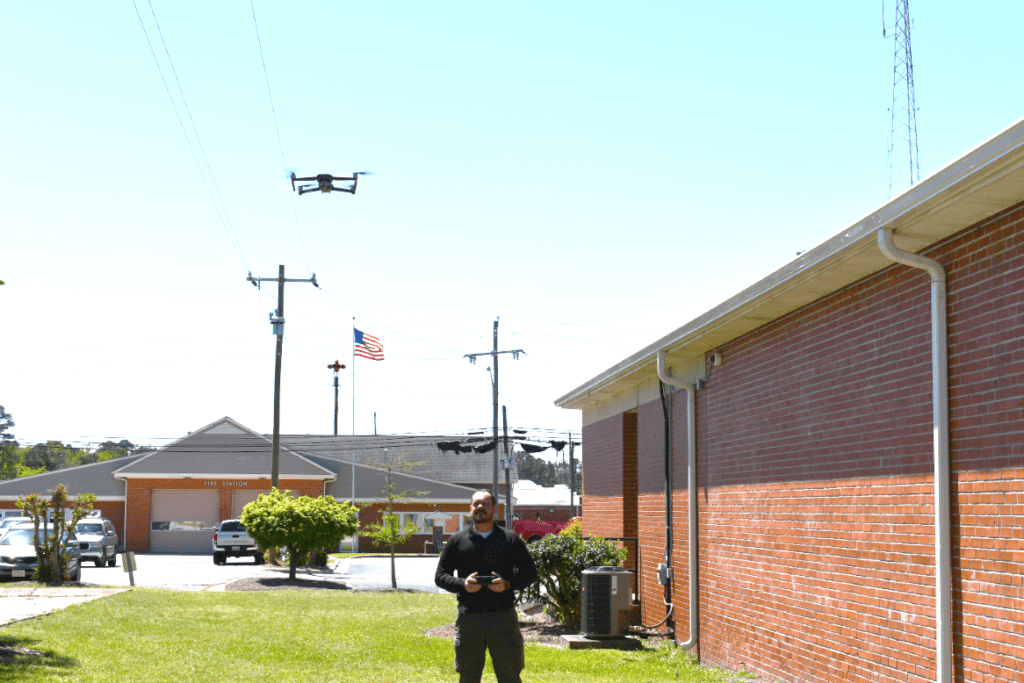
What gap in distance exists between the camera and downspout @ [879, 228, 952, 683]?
7.26m

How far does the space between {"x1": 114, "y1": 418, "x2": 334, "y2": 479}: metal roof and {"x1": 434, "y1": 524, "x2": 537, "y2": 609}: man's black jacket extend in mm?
48887

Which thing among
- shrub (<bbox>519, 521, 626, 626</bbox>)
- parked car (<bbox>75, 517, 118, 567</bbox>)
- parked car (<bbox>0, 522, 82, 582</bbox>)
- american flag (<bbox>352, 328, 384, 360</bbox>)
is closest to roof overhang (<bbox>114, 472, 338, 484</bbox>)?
parked car (<bbox>75, 517, 118, 567</bbox>)

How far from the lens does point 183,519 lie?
54375 mm

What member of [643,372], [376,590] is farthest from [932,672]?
[376,590]

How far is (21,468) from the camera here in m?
71.7

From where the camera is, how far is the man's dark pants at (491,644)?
24.8 ft

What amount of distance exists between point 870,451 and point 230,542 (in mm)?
36742

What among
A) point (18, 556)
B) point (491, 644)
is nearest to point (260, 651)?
point (491, 644)

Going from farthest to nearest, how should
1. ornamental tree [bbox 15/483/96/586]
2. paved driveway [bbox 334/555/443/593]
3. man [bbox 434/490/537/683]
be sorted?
1. paved driveway [bbox 334/555/443/593]
2. ornamental tree [bbox 15/483/96/586]
3. man [bbox 434/490/537/683]

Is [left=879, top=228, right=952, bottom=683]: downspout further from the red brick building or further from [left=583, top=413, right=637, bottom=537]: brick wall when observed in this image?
[left=583, top=413, right=637, bottom=537]: brick wall

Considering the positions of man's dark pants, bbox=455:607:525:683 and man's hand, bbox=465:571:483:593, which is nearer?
man's hand, bbox=465:571:483:593

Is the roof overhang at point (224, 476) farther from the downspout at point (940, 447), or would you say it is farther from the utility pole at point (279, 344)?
the downspout at point (940, 447)

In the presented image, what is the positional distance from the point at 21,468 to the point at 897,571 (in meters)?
73.7

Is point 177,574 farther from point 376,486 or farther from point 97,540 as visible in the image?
point 376,486
